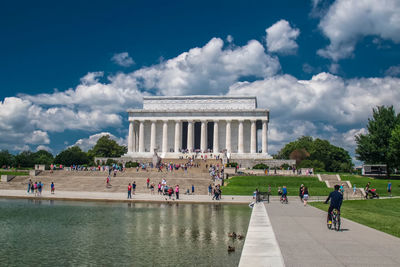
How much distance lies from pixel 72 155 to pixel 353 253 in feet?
255

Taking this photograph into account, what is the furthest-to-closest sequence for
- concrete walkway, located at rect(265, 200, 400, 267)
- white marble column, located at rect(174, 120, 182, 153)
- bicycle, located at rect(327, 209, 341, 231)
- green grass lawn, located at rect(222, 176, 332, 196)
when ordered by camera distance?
white marble column, located at rect(174, 120, 182, 153)
green grass lawn, located at rect(222, 176, 332, 196)
bicycle, located at rect(327, 209, 341, 231)
concrete walkway, located at rect(265, 200, 400, 267)

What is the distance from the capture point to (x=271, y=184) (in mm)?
48156

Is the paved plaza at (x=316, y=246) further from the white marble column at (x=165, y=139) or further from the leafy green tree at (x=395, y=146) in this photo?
the white marble column at (x=165, y=139)

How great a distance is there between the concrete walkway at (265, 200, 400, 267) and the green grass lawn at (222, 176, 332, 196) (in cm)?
2467

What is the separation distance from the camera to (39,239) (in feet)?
48.7

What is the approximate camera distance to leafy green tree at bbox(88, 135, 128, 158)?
107 meters

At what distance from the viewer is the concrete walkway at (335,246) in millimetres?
9594

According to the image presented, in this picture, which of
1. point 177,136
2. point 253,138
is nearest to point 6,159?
point 177,136

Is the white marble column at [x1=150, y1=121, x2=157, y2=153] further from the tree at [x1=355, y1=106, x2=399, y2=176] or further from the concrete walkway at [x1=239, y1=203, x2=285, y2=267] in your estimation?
the concrete walkway at [x1=239, y1=203, x2=285, y2=267]

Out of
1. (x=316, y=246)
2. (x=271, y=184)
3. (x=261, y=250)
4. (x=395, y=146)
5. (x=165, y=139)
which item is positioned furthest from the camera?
(x=165, y=139)

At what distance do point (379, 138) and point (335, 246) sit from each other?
56420mm

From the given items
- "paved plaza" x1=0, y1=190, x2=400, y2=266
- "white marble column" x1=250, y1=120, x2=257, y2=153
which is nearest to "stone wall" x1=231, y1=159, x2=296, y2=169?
"white marble column" x1=250, y1=120, x2=257, y2=153

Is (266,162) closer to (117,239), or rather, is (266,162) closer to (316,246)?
(117,239)

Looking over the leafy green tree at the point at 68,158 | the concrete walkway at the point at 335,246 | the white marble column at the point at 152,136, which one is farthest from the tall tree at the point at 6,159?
the concrete walkway at the point at 335,246
